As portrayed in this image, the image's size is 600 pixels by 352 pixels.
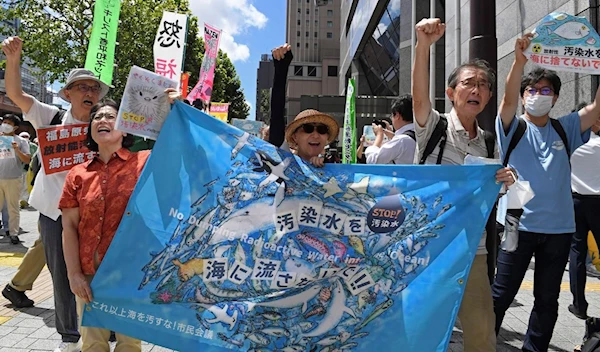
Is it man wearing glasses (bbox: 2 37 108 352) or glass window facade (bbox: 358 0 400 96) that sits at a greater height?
glass window facade (bbox: 358 0 400 96)

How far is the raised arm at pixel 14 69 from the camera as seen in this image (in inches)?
111

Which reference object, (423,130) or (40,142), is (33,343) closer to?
(40,142)

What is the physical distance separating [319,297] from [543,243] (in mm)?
1653

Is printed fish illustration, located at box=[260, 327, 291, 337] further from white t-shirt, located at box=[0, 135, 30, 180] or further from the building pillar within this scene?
white t-shirt, located at box=[0, 135, 30, 180]

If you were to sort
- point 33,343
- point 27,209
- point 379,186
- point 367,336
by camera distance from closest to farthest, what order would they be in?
point 367,336
point 379,186
point 33,343
point 27,209

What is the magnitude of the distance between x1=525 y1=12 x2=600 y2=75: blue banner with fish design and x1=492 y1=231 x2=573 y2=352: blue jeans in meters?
1.07

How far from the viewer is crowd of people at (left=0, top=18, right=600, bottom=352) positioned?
90.5 inches

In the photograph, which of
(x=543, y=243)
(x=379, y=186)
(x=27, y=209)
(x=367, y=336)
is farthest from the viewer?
(x=27, y=209)

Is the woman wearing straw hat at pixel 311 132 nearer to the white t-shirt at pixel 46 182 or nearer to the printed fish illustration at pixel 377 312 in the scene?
the printed fish illustration at pixel 377 312

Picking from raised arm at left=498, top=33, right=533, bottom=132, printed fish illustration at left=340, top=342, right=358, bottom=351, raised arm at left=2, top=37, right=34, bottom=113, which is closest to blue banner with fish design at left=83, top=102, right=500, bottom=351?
printed fish illustration at left=340, top=342, right=358, bottom=351

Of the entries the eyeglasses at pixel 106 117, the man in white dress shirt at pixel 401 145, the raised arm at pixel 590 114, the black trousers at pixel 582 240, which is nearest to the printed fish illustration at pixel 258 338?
the eyeglasses at pixel 106 117

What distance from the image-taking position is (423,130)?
2434mm

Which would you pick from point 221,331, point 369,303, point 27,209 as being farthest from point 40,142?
point 27,209

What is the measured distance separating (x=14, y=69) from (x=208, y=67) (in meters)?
5.80
